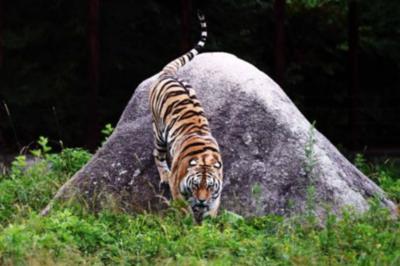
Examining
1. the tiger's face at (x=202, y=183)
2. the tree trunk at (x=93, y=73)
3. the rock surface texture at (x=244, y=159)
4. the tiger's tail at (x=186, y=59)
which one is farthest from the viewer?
the tree trunk at (x=93, y=73)

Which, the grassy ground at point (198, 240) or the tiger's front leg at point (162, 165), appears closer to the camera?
the grassy ground at point (198, 240)

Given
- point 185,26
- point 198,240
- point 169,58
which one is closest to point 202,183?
point 198,240

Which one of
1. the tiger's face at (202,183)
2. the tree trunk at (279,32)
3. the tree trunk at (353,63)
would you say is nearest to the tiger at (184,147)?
the tiger's face at (202,183)

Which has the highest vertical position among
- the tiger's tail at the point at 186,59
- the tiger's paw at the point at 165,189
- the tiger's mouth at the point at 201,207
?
the tiger's tail at the point at 186,59

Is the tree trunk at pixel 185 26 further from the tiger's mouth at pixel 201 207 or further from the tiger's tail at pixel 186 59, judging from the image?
the tiger's mouth at pixel 201 207

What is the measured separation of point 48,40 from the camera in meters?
18.5

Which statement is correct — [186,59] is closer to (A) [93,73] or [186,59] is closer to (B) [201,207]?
(B) [201,207]

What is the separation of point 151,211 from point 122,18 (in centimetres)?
911

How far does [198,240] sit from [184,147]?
177cm

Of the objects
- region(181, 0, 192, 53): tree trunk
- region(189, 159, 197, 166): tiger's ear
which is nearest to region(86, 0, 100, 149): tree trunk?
region(181, 0, 192, 53): tree trunk

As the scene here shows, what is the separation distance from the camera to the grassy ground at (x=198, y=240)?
7.07m

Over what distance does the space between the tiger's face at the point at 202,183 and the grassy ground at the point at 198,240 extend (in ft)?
0.54

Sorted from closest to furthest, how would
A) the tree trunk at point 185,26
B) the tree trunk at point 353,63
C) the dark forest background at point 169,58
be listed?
the tree trunk at point 185,26 → the tree trunk at point 353,63 → the dark forest background at point 169,58

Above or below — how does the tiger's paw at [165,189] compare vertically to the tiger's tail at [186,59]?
below
